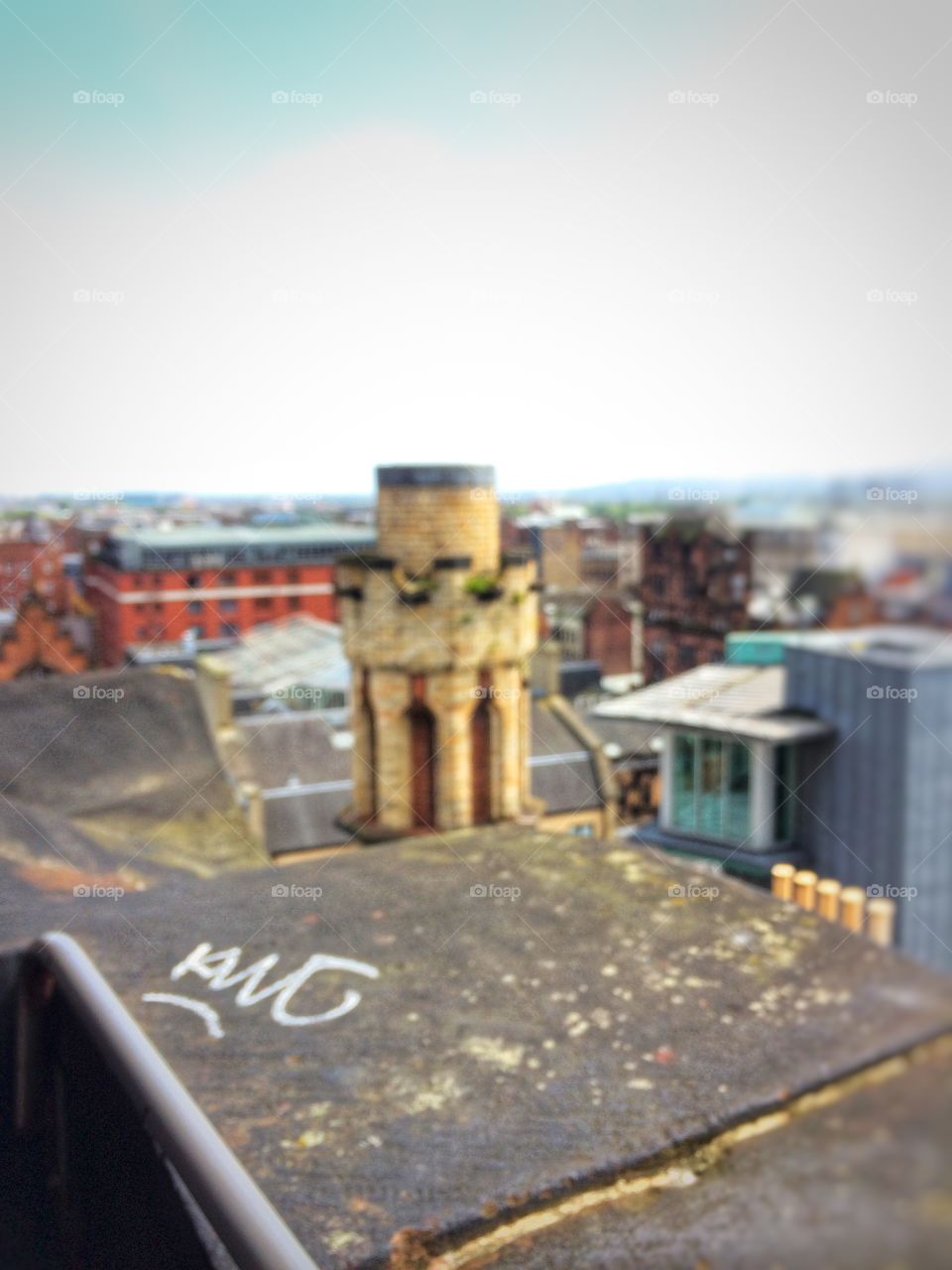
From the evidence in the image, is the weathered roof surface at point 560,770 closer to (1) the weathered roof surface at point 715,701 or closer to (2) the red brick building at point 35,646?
(1) the weathered roof surface at point 715,701

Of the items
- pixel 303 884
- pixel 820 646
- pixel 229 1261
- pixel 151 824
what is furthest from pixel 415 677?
pixel 820 646

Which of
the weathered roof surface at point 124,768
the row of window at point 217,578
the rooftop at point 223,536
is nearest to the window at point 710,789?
the weathered roof surface at point 124,768

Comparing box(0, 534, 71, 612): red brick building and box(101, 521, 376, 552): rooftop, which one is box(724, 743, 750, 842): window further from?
box(101, 521, 376, 552): rooftop

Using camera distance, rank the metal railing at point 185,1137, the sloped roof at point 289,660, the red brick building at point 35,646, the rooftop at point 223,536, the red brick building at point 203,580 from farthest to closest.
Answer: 1. the rooftop at point 223,536
2. the red brick building at point 203,580
3. the red brick building at point 35,646
4. the sloped roof at point 289,660
5. the metal railing at point 185,1137

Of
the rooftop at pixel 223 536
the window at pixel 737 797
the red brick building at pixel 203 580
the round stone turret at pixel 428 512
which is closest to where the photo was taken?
the window at pixel 737 797

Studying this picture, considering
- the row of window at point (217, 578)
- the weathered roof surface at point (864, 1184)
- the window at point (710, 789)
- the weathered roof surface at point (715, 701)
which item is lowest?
the window at point (710, 789)

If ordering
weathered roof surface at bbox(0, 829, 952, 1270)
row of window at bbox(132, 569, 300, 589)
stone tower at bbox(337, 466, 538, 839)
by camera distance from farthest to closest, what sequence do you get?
row of window at bbox(132, 569, 300, 589), stone tower at bbox(337, 466, 538, 839), weathered roof surface at bbox(0, 829, 952, 1270)

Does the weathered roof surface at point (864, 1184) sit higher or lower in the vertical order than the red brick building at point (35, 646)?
higher

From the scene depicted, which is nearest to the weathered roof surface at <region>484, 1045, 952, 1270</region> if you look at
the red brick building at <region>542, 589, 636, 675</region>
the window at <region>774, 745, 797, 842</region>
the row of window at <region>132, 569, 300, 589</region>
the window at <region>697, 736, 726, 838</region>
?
the window at <region>774, 745, 797, 842</region>
